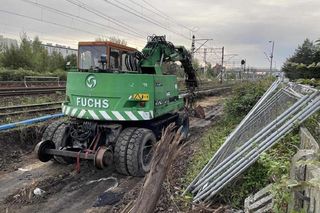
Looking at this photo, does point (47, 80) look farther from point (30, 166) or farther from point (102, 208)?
point (102, 208)

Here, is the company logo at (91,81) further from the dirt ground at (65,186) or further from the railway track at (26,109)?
the railway track at (26,109)

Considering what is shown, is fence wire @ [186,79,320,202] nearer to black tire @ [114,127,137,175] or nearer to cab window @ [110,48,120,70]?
black tire @ [114,127,137,175]

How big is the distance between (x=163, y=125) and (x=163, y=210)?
4984mm

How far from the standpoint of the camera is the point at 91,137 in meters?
7.74

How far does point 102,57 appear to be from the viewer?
310 inches

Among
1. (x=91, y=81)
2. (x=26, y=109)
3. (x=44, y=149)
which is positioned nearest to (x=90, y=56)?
(x=91, y=81)

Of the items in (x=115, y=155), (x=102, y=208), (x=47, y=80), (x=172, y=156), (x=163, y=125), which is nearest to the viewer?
(x=172, y=156)

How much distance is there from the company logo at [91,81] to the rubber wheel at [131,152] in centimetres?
125

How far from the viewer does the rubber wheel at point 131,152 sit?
23.6 ft

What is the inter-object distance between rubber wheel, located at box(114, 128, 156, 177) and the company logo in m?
1.25

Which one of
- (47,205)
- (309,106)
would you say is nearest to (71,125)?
(47,205)

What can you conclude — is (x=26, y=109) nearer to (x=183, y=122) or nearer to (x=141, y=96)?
(x=183, y=122)

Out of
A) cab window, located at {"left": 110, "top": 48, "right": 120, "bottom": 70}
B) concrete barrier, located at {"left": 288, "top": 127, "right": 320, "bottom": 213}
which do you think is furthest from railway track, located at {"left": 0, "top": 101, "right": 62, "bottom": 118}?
concrete barrier, located at {"left": 288, "top": 127, "right": 320, "bottom": 213}

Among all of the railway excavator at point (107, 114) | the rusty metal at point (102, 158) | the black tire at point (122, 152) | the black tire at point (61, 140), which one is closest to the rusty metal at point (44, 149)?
the railway excavator at point (107, 114)
